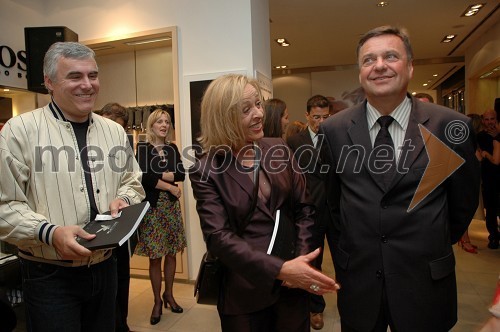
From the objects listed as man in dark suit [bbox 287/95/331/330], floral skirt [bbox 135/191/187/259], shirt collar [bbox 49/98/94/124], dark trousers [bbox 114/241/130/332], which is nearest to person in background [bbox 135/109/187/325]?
floral skirt [bbox 135/191/187/259]

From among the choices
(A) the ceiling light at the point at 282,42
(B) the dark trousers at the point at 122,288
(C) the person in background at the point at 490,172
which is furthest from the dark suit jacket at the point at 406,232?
(A) the ceiling light at the point at 282,42

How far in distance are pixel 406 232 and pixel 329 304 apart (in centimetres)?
223

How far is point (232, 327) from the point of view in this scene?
4.74 feet

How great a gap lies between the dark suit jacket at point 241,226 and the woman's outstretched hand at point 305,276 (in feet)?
0.11

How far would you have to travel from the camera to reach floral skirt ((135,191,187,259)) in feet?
10.2

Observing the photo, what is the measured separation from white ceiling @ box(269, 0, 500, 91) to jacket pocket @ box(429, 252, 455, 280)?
4537 mm

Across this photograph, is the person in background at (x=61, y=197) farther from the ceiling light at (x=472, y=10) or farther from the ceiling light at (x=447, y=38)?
the ceiling light at (x=447, y=38)

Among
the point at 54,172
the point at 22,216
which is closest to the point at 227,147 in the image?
the point at 54,172

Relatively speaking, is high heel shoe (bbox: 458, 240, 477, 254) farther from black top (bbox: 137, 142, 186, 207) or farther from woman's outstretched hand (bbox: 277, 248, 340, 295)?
woman's outstretched hand (bbox: 277, 248, 340, 295)

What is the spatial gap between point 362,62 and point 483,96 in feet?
27.3

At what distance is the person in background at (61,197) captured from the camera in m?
1.35

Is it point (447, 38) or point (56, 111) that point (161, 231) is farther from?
point (447, 38)

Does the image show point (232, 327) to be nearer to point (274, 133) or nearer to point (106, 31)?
point (274, 133)

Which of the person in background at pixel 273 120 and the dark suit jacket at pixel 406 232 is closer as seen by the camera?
the dark suit jacket at pixel 406 232
